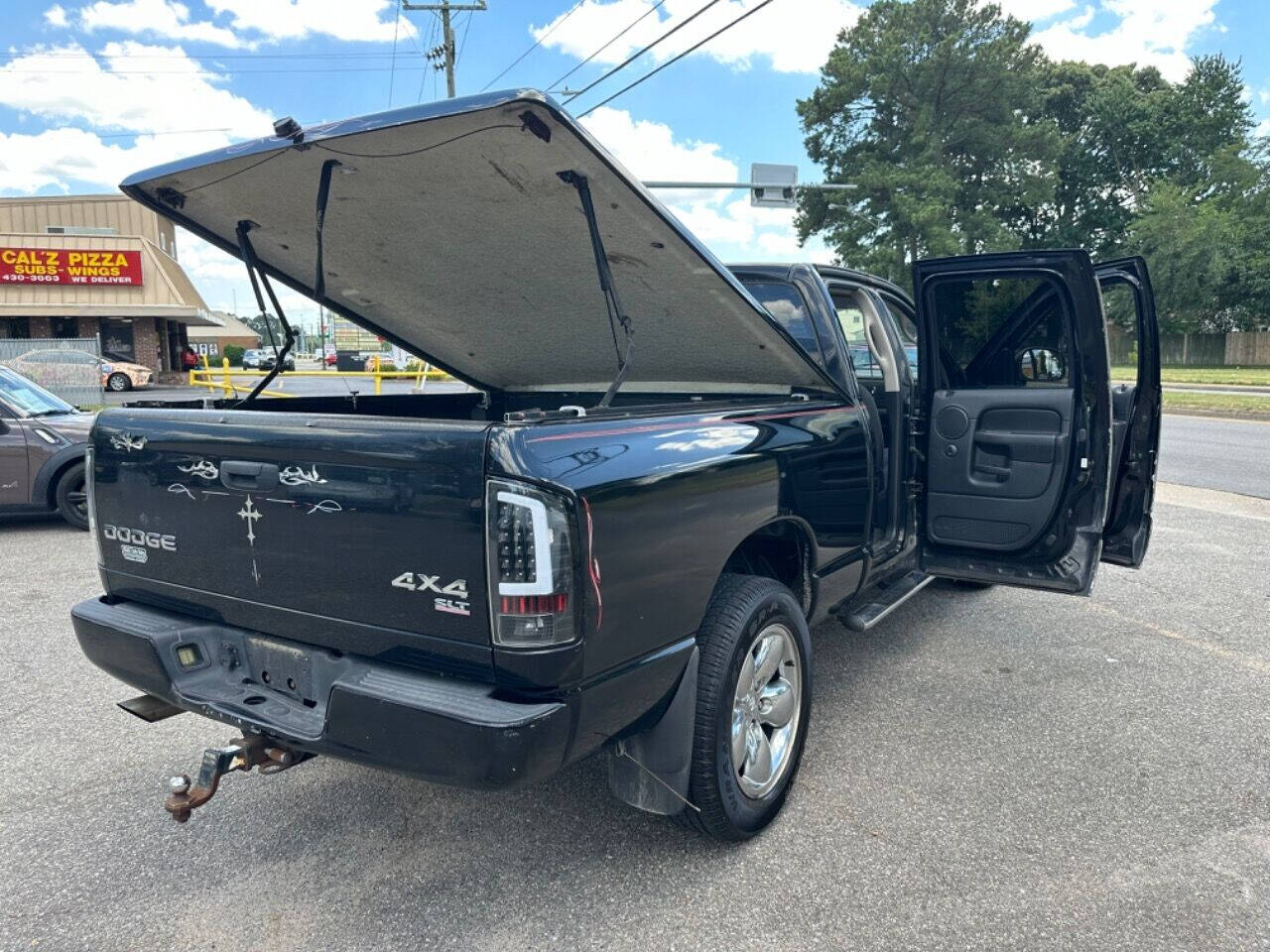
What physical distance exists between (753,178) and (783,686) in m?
18.9

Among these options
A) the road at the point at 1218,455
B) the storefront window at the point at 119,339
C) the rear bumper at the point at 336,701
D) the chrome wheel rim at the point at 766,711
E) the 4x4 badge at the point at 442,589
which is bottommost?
the road at the point at 1218,455

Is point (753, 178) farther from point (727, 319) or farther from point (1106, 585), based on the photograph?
point (727, 319)

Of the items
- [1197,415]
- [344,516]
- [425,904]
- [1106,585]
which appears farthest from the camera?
[1197,415]

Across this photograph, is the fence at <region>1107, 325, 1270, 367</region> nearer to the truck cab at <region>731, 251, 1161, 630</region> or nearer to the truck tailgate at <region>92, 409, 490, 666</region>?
the truck cab at <region>731, 251, 1161, 630</region>

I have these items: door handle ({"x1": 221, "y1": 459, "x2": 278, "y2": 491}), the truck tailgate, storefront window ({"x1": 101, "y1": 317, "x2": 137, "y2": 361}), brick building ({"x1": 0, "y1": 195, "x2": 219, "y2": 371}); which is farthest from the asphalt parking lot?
storefront window ({"x1": 101, "y1": 317, "x2": 137, "y2": 361})

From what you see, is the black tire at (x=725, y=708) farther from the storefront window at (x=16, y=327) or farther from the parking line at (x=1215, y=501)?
the storefront window at (x=16, y=327)

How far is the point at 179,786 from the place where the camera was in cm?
247

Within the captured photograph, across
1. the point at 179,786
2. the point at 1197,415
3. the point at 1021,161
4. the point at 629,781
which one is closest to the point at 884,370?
the point at 629,781

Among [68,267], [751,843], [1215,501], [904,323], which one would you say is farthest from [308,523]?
[68,267]

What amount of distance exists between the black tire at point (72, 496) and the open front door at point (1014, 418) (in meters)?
7.09

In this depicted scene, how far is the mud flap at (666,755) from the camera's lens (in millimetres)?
2580

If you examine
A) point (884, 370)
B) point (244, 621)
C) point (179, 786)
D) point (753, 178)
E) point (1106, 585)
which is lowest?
point (1106, 585)

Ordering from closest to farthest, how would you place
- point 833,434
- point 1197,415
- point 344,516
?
point 344,516, point 833,434, point 1197,415

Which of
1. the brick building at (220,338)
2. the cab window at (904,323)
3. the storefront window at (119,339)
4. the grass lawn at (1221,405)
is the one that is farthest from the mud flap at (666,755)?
the brick building at (220,338)
